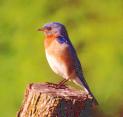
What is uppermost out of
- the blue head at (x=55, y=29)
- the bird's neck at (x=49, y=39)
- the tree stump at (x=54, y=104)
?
the blue head at (x=55, y=29)

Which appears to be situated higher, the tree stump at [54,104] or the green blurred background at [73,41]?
the green blurred background at [73,41]

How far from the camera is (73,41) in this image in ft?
46.1

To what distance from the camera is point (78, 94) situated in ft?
22.8

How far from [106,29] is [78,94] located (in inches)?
307

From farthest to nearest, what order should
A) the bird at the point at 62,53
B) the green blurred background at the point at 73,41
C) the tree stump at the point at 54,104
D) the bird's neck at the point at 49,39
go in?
the green blurred background at the point at 73,41 < the bird's neck at the point at 49,39 < the bird at the point at 62,53 < the tree stump at the point at 54,104

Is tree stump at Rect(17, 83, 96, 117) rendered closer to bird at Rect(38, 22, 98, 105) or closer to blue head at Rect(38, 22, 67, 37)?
bird at Rect(38, 22, 98, 105)

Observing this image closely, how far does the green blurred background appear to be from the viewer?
13266mm

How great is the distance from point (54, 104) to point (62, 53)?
146 cm

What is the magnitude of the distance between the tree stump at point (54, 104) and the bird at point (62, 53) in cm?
103

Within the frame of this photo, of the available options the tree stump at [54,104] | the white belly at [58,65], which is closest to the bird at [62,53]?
the white belly at [58,65]

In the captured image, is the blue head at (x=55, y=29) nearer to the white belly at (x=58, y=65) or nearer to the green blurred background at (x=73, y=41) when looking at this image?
the white belly at (x=58, y=65)

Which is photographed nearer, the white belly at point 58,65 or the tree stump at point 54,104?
the tree stump at point 54,104

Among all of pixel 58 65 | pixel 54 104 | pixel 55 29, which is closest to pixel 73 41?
pixel 58 65

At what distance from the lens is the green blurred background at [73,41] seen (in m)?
13.3
